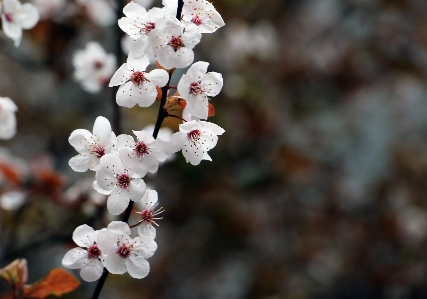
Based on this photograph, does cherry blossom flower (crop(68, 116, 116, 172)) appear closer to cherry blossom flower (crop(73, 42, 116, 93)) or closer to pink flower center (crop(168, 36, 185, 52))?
pink flower center (crop(168, 36, 185, 52))

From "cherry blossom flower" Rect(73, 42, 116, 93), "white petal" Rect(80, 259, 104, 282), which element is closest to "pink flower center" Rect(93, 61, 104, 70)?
"cherry blossom flower" Rect(73, 42, 116, 93)

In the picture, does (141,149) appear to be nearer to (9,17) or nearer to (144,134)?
(144,134)

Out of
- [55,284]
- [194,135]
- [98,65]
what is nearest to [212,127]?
[194,135]

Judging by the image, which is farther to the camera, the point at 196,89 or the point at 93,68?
the point at 93,68

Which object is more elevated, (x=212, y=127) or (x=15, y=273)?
(x=212, y=127)

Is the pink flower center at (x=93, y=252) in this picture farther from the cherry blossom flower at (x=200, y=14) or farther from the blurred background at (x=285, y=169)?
the blurred background at (x=285, y=169)

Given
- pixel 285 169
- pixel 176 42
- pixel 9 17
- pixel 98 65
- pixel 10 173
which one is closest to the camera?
pixel 176 42

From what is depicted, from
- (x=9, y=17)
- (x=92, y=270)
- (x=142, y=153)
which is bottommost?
(x=92, y=270)

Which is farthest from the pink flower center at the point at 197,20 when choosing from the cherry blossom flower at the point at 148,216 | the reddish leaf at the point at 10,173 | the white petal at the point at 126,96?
the reddish leaf at the point at 10,173

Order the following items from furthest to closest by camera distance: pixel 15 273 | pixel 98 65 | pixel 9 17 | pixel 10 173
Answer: pixel 10 173
pixel 98 65
pixel 9 17
pixel 15 273
